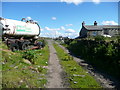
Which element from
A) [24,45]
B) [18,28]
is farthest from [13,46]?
[18,28]

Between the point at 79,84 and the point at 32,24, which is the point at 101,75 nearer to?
the point at 79,84

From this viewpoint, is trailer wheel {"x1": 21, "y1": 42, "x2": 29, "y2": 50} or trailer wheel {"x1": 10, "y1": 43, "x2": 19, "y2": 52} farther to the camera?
trailer wheel {"x1": 21, "y1": 42, "x2": 29, "y2": 50}

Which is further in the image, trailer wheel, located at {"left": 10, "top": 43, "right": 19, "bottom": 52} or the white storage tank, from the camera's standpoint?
trailer wheel, located at {"left": 10, "top": 43, "right": 19, "bottom": 52}

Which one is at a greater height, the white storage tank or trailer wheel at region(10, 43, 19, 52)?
the white storage tank

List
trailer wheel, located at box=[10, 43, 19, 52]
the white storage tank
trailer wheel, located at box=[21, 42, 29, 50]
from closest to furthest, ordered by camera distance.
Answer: the white storage tank → trailer wheel, located at box=[10, 43, 19, 52] → trailer wheel, located at box=[21, 42, 29, 50]

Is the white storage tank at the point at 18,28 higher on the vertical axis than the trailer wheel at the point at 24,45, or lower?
higher

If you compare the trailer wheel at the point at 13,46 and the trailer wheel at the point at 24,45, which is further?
the trailer wheel at the point at 24,45

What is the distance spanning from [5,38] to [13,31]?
135cm

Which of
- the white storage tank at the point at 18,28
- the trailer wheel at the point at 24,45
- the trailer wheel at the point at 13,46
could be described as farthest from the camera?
the trailer wheel at the point at 24,45

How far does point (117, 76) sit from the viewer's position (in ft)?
31.8

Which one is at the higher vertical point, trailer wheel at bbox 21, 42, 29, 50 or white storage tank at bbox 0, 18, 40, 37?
white storage tank at bbox 0, 18, 40, 37

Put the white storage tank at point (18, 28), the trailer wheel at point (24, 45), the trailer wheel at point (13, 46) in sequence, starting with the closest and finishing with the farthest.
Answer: the white storage tank at point (18, 28)
the trailer wheel at point (13, 46)
the trailer wheel at point (24, 45)

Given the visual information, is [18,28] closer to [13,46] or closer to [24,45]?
[13,46]

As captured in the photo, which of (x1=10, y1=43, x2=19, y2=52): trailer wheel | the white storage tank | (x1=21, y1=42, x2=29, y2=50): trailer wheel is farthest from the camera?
(x1=21, y1=42, x2=29, y2=50): trailer wheel
